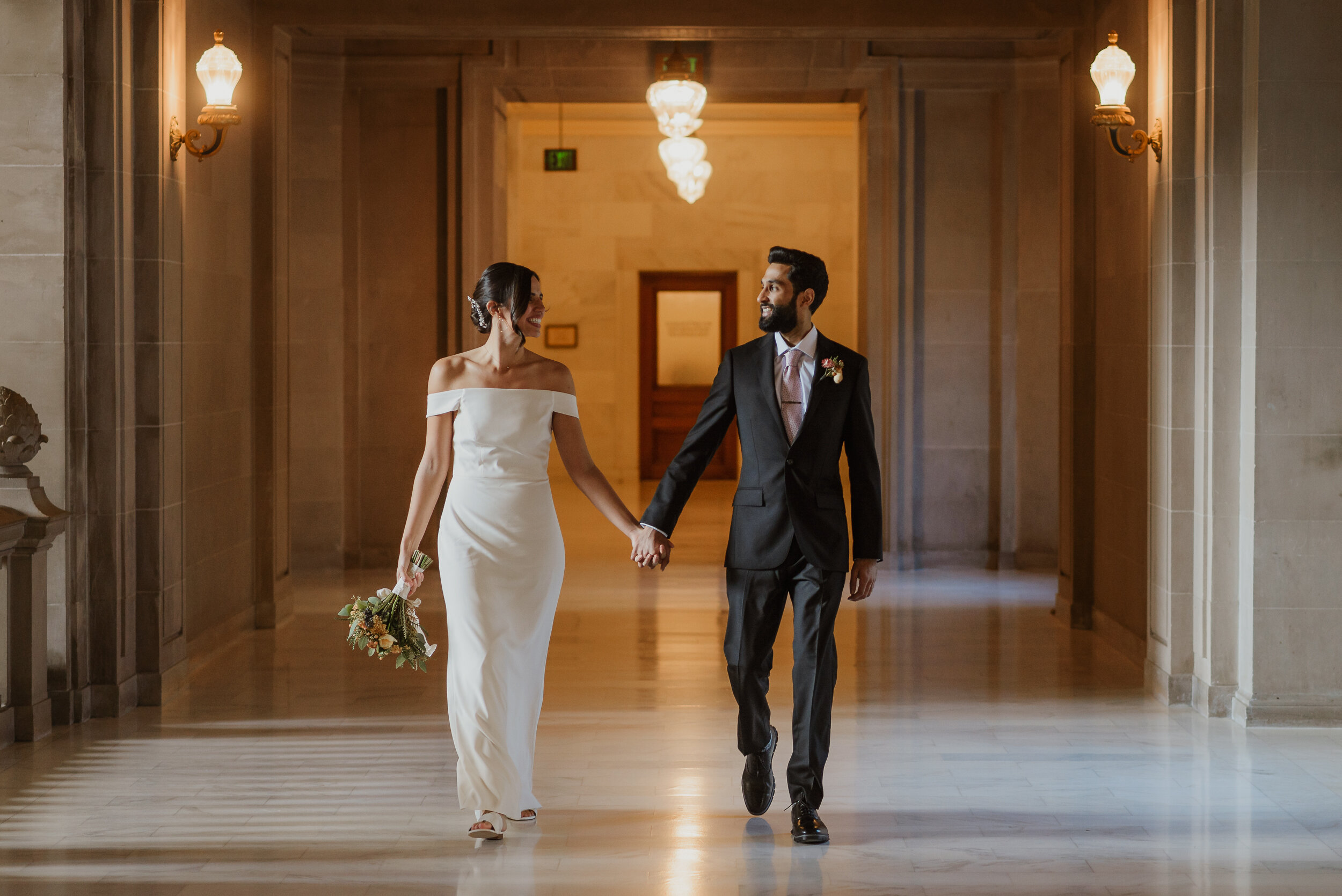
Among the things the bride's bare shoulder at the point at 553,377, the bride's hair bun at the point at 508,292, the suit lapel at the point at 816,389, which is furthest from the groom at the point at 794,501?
the bride's hair bun at the point at 508,292

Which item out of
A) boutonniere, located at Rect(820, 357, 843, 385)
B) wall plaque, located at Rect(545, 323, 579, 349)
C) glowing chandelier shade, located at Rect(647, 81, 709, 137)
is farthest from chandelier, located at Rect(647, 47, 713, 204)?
wall plaque, located at Rect(545, 323, 579, 349)

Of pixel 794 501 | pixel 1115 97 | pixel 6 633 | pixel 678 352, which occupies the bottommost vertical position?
pixel 6 633

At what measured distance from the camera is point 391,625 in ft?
13.9

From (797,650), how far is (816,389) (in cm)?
79

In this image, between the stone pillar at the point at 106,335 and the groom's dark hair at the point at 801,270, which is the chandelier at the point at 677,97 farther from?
the groom's dark hair at the point at 801,270

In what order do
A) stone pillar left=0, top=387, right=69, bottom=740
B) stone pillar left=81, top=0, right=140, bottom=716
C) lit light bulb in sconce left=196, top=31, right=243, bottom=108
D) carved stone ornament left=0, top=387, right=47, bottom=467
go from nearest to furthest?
carved stone ornament left=0, top=387, right=47, bottom=467, stone pillar left=0, top=387, right=69, bottom=740, stone pillar left=81, top=0, right=140, bottom=716, lit light bulb in sconce left=196, top=31, right=243, bottom=108

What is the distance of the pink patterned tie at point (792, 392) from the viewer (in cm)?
417

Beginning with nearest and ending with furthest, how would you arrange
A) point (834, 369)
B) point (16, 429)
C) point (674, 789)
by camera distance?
point (834, 369)
point (674, 789)
point (16, 429)

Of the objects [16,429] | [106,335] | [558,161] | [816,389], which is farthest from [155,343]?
[558,161]

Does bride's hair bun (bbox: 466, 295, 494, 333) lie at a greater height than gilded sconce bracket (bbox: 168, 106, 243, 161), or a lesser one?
lesser

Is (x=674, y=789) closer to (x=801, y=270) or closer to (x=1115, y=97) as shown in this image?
(x=801, y=270)

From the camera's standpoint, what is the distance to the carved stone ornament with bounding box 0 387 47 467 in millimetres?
5184

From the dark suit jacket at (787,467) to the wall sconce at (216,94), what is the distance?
3.23 metres

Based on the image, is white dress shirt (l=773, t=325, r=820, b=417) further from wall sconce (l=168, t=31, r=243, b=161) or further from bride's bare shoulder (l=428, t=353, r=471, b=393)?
wall sconce (l=168, t=31, r=243, b=161)
